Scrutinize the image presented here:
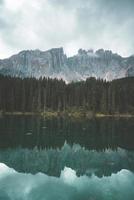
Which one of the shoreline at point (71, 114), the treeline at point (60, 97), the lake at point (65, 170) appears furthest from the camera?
the treeline at point (60, 97)

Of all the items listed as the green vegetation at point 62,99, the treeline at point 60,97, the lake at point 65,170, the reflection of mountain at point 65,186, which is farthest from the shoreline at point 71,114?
the reflection of mountain at point 65,186

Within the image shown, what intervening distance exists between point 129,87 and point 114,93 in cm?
1849

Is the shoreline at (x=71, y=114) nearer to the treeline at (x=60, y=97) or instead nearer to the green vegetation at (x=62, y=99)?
the green vegetation at (x=62, y=99)

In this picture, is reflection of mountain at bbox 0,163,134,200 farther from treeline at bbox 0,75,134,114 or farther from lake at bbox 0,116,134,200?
treeline at bbox 0,75,134,114

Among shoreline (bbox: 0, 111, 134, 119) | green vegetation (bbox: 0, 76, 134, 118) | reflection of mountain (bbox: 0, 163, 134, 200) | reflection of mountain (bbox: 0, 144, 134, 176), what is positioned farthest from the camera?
green vegetation (bbox: 0, 76, 134, 118)

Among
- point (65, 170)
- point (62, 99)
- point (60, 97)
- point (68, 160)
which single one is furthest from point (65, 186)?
point (62, 99)

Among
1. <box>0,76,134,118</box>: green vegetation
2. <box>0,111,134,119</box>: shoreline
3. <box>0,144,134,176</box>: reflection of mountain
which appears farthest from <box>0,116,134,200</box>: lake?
<box>0,76,134,118</box>: green vegetation

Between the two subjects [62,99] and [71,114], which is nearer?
[71,114]

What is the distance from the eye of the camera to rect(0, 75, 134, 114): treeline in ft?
525

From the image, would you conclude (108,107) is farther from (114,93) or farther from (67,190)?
(67,190)

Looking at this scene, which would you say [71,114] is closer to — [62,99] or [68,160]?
[62,99]

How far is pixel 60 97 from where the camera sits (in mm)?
175500

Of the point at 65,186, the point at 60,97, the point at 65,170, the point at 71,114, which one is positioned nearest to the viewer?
the point at 65,186

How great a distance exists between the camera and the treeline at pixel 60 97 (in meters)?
160
